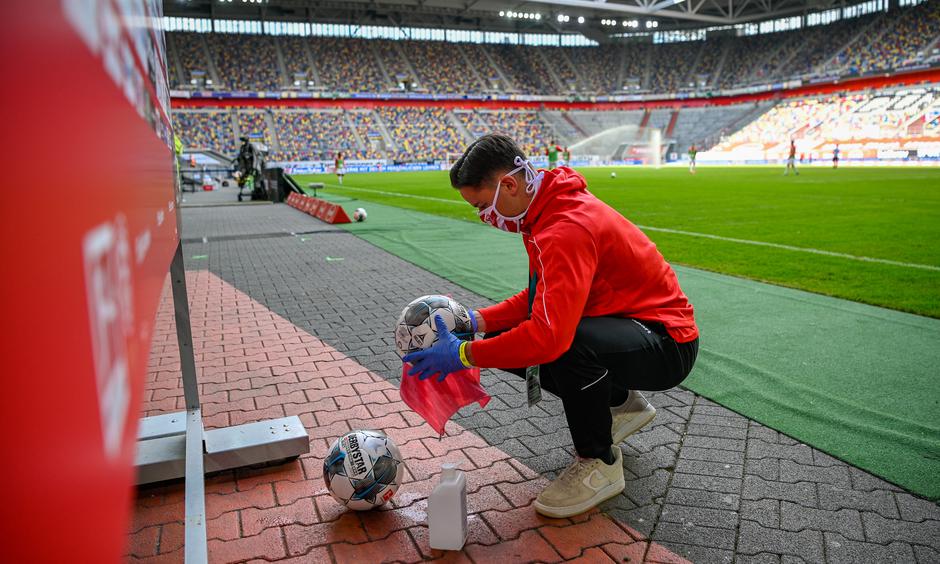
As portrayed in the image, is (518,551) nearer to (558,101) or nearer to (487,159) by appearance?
(487,159)

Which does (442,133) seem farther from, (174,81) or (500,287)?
(500,287)

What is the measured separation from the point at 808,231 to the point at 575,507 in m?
12.0

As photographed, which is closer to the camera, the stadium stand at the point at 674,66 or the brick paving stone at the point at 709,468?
the brick paving stone at the point at 709,468

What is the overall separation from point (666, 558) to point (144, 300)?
7.79 feet

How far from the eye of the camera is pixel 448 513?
2.98 meters

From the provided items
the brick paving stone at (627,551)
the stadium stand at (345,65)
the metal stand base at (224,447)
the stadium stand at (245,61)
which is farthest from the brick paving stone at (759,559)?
the stadium stand at (345,65)

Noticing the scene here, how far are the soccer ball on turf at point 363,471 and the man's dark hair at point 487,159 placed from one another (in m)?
1.33

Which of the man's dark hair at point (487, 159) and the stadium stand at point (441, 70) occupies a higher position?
the stadium stand at point (441, 70)

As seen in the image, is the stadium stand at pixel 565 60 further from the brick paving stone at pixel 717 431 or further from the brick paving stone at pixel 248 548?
the brick paving stone at pixel 248 548

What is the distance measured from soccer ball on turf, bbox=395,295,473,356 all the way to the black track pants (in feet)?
1.26

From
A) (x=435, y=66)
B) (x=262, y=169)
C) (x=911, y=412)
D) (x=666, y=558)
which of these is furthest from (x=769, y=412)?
(x=435, y=66)

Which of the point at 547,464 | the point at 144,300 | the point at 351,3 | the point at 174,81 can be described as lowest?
the point at 547,464

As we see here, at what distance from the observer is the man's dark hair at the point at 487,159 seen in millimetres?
3121

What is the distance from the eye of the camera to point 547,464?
3.86 meters
